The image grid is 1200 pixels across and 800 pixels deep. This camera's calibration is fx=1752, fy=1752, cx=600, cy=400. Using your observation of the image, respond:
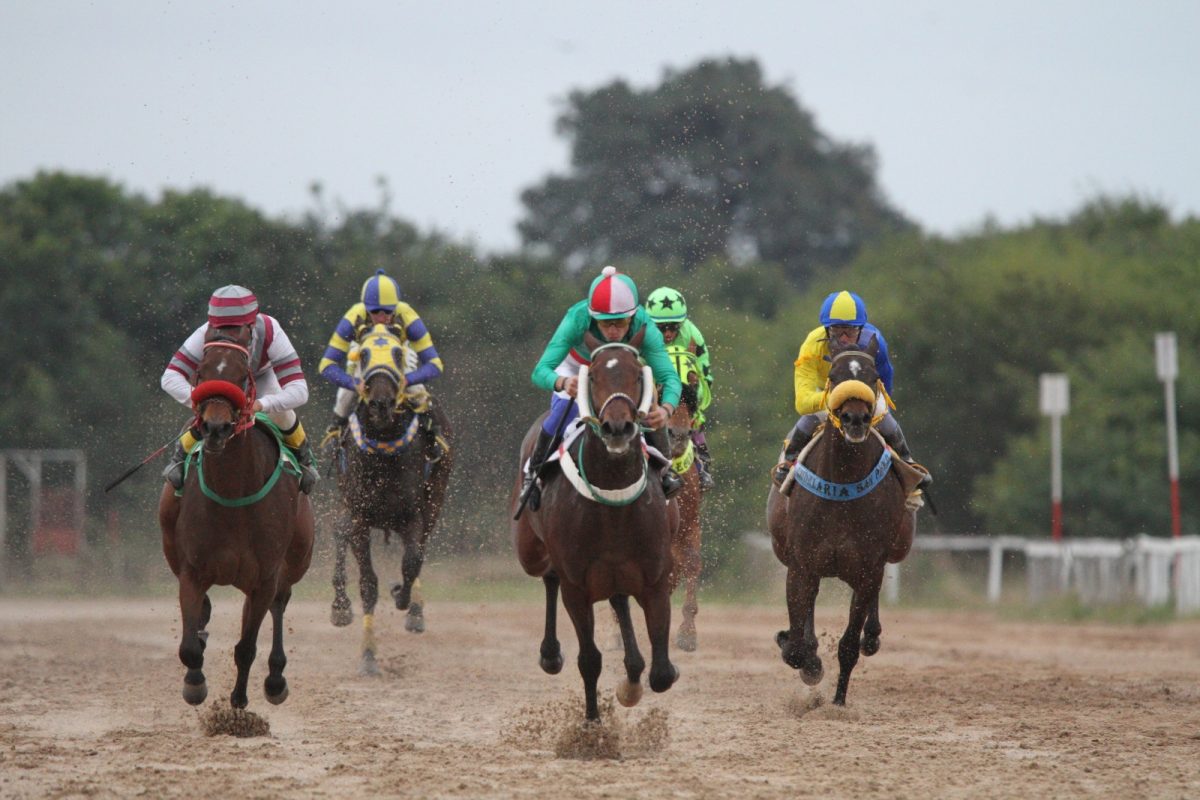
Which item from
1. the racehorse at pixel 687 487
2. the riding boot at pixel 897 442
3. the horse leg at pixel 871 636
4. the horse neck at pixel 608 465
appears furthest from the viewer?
the racehorse at pixel 687 487

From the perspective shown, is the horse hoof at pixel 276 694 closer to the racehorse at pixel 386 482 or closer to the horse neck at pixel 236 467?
the horse neck at pixel 236 467

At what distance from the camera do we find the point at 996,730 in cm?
1099

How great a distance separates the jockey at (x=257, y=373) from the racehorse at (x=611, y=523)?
5.64ft

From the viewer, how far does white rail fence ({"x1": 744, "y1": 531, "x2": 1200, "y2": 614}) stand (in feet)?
79.7

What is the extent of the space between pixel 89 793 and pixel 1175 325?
111ft

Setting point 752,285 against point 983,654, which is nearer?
point 983,654

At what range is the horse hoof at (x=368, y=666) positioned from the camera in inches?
564

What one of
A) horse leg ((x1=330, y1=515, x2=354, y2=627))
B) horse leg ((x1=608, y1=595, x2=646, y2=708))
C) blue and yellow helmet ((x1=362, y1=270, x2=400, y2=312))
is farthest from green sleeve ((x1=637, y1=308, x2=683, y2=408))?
horse leg ((x1=330, y1=515, x2=354, y2=627))

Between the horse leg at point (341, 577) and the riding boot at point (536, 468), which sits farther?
the horse leg at point (341, 577)

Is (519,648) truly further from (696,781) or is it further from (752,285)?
(752,285)

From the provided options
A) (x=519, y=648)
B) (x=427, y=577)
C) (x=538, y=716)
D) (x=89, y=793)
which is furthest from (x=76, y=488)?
(x=89, y=793)

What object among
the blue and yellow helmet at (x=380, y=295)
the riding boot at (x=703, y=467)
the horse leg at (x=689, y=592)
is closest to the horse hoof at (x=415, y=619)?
the horse leg at (x=689, y=592)

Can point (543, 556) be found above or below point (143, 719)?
above

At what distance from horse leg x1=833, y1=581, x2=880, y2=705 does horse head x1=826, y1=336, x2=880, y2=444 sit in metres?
1.13
